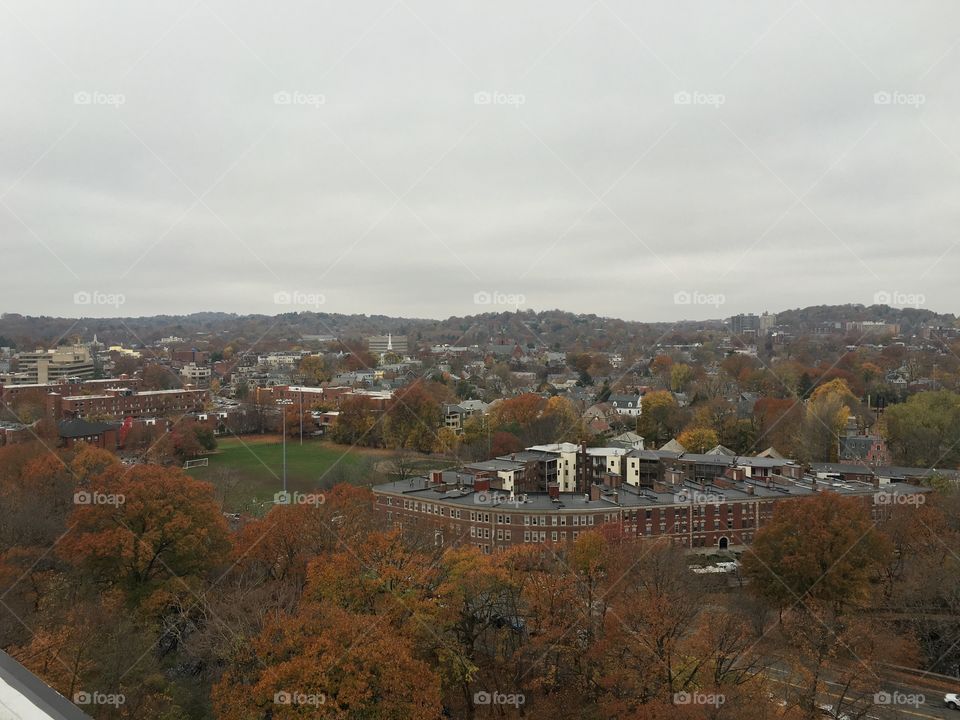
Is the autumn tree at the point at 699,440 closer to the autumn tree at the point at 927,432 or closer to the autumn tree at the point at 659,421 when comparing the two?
the autumn tree at the point at 659,421

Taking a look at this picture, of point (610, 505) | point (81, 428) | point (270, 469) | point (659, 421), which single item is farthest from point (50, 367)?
point (610, 505)

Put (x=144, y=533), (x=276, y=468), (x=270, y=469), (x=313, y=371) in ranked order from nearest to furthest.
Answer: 1. (x=144, y=533)
2. (x=270, y=469)
3. (x=276, y=468)
4. (x=313, y=371)

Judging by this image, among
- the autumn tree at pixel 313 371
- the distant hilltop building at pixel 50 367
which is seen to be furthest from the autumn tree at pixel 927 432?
the distant hilltop building at pixel 50 367

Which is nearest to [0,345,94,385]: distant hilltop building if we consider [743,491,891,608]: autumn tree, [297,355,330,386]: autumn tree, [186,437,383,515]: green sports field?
[297,355,330,386]: autumn tree

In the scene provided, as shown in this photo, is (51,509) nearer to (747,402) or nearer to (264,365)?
(747,402)

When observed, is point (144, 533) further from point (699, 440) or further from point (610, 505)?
point (699, 440)

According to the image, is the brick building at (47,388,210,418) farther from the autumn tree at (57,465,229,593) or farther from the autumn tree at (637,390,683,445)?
the autumn tree at (637,390,683,445)

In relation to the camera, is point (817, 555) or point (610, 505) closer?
point (817, 555)

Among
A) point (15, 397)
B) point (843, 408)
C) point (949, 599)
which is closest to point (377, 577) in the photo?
point (949, 599)
